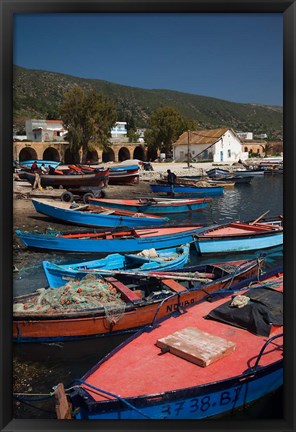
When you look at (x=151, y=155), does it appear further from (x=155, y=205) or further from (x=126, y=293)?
(x=126, y=293)

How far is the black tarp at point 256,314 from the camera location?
619 cm

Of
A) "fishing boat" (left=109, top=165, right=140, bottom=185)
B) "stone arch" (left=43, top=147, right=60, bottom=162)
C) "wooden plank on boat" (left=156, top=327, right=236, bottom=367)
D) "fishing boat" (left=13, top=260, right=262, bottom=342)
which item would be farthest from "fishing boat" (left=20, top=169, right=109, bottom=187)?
"wooden plank on boat" (left=156, top=327, right=236, bottom=367)

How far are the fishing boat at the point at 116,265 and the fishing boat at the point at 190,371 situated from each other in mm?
3399

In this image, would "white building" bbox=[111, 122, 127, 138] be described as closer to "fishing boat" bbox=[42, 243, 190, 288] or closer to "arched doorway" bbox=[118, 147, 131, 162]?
"arched doorway" bbox=[118, 147, 131, 162]

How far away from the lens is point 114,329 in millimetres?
7812

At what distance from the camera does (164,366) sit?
5348 mm

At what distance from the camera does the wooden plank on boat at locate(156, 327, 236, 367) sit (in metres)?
5.35

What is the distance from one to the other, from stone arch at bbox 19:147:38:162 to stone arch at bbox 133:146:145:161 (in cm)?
1623

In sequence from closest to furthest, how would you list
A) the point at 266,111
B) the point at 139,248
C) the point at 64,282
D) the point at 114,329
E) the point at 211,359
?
the point at 211,359
the point at 114,329
the point at 64,282
the point at 139,248
the point at 266,111

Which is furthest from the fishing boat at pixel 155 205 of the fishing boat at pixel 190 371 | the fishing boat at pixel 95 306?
the fishing boat at pixel 190 371

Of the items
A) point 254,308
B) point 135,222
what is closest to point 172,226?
point 135,222

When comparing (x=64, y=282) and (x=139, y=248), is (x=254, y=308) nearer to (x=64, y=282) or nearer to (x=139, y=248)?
(x=64, y=282)

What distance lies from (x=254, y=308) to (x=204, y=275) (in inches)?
127
